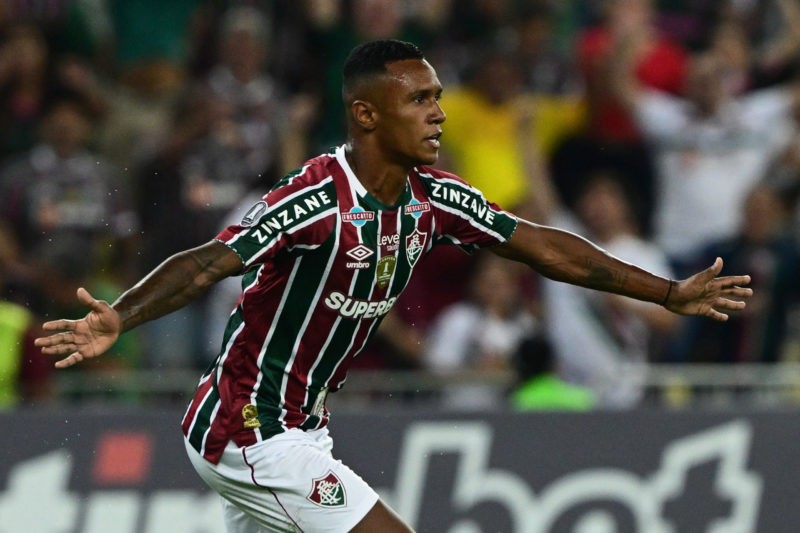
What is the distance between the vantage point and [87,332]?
5105 mm

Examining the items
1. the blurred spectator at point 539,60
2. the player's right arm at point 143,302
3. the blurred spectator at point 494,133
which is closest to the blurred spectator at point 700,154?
the blurred spectator at point 539,60

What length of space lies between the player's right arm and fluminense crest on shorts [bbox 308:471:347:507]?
86 centimetres

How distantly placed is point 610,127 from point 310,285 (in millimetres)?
Result: 6002

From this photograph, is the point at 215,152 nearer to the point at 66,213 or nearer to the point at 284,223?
the point at 66,213

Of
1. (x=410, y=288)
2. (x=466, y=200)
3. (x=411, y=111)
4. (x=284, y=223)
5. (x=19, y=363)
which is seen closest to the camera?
(x=284, y=223)

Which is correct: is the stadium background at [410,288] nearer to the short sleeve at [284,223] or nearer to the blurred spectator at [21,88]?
the blurred spectator at [21,88]

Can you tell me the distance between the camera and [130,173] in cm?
1073

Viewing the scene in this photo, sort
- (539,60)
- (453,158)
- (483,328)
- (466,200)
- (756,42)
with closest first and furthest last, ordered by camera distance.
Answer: (466,200)
(483,328)
(453,158)
(539,60)
(756,42)

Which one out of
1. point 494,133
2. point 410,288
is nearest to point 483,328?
point 410,288

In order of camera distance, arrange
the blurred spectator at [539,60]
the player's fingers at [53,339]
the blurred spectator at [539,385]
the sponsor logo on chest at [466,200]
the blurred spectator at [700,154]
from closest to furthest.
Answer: the player's fingers at [53,339]
the sponsor logo on chest at [466,200]
the blurred spectator at [539,385]
the blurred spectator at [700,154]
the blurred spectator at [539,60]

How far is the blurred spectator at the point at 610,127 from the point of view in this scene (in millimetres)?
11039

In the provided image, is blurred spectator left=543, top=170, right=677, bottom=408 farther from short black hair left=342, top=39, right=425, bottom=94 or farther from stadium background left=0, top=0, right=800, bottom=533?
short black hair left=342, top=39, right=425, bottom=94

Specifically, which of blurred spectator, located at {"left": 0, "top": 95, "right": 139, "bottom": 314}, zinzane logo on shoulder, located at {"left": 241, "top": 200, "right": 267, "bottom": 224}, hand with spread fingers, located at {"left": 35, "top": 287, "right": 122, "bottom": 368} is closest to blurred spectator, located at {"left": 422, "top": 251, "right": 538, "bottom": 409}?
blurred spectator, located at {"left": 0, "top": 95, "right": 139, "bottom": 314}

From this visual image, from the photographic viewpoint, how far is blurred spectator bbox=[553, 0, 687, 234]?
36.2ft
